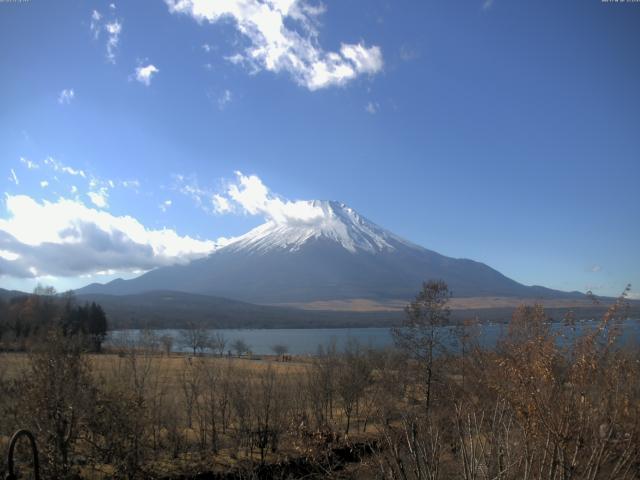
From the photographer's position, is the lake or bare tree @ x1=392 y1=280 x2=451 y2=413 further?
bare tree @ x1=392 y1=280 x2=451 y2=413

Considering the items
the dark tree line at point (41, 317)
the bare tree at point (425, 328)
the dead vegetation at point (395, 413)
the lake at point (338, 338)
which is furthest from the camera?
the dark tree line at point (41, 317)

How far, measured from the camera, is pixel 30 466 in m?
13.9

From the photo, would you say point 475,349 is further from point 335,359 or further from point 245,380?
point 335,359

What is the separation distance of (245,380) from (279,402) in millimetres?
2203

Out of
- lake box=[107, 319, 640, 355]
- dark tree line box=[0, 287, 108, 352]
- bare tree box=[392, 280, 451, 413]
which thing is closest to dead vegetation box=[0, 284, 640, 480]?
bare tree box=[392, 280, 451, 413]

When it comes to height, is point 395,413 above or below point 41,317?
below

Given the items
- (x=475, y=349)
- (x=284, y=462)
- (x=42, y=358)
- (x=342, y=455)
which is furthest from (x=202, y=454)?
(x=475, y=349)

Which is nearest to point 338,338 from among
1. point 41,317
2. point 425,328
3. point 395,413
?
point 41,317

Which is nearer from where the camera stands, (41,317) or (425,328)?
(425,328)

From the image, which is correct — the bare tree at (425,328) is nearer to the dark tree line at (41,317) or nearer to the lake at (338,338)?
the lake at (338,338)

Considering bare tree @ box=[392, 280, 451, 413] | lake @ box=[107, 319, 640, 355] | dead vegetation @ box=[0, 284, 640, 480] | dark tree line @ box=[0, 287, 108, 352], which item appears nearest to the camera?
dead vegetation @ box=[0, 284, 640, 480]

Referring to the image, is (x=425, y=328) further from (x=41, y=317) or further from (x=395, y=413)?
(x=41, y=317)

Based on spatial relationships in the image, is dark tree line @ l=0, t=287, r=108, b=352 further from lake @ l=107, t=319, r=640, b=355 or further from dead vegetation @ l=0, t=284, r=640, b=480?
dead vegetation @ l=0, t=284, r=640, b=480

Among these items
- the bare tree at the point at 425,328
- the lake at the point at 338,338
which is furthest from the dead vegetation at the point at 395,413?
the lake at the point at 338,338
